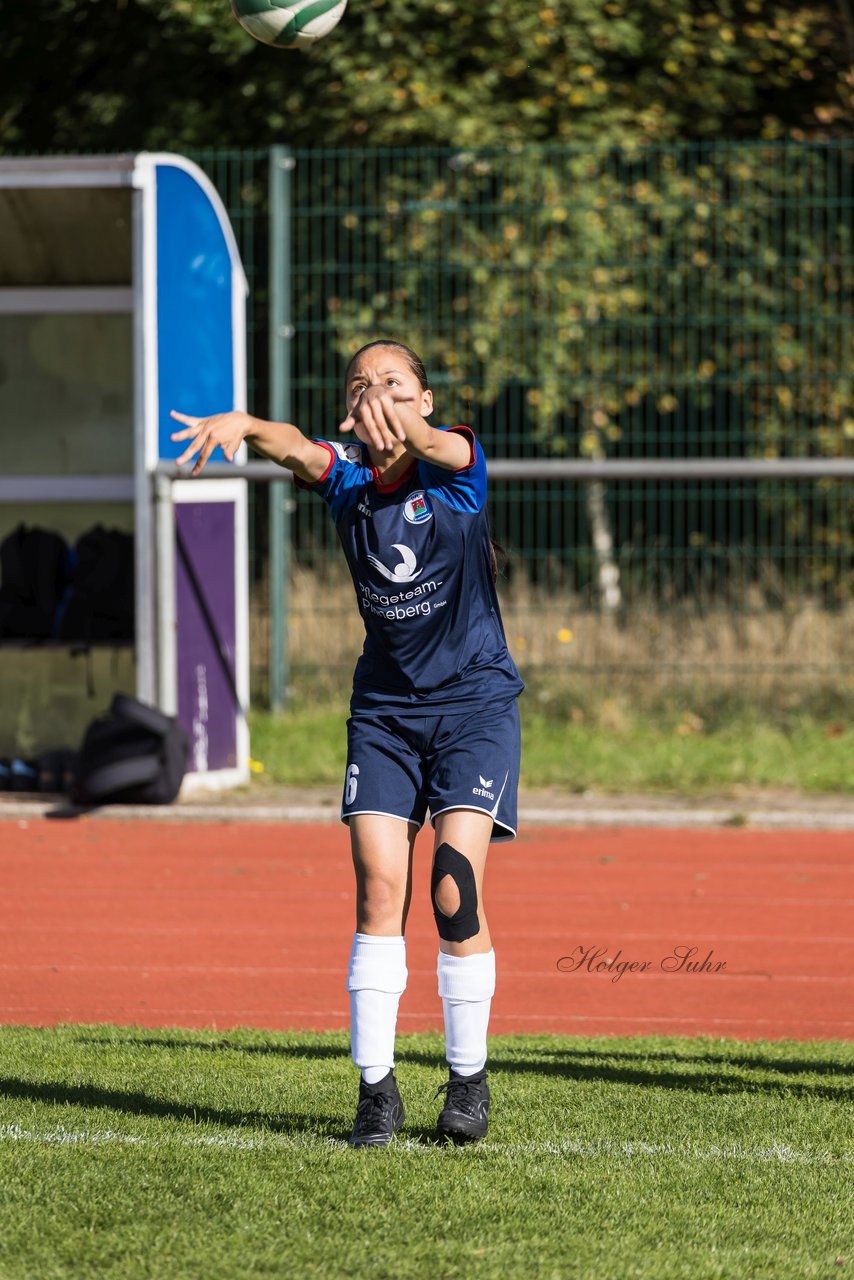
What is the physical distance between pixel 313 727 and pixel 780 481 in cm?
348

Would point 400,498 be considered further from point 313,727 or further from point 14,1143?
point 313,727

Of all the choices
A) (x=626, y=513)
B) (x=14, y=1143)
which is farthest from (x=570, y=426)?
(x=14, y=1143)

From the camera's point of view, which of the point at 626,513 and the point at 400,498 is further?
the point at 626,513

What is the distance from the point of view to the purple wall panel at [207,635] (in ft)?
33.5

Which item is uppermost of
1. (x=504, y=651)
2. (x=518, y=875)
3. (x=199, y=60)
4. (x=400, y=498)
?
(x=199, y=60)

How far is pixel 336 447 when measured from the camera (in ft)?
14.8

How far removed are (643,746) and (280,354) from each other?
356 cm

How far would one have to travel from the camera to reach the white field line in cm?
417

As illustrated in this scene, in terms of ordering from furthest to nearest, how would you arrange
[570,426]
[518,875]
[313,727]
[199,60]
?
1. [199,60]
2. [570,426]
3. [313,727]
4. [518,875]

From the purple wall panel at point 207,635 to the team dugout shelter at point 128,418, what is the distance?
1 centimetres

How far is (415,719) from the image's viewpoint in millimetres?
4410

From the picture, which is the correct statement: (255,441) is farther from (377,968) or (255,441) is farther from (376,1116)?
(376,1116)

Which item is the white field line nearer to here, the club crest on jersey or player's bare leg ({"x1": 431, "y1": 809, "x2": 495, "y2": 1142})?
player's bare leg ({"x1": 431, "y1": 809, "x2": 495, "y2": 1142})

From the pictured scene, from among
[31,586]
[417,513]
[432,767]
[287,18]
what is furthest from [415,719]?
[31,586]
